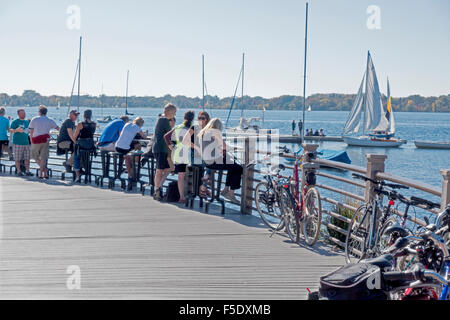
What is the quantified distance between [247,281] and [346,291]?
1.74 m

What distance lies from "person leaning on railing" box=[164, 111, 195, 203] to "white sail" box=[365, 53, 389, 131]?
176 feet

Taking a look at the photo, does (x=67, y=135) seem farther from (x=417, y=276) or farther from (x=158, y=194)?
(x=417, y=276)

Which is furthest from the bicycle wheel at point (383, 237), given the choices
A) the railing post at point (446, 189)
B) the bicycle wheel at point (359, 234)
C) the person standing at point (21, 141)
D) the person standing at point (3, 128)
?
the person standing at point (3, 128)

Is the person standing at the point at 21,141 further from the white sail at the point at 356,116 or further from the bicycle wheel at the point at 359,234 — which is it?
the white sail at the point at 356,116

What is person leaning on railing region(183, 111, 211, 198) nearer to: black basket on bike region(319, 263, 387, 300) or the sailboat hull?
black basket on bike region(319, 263, 387, 300)

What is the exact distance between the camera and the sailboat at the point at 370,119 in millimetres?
61625

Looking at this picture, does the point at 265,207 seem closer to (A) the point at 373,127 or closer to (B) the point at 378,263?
(B) the point at 378,263

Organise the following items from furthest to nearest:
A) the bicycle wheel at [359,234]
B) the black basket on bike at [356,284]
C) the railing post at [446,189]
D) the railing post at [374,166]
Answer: the railing post at [374,166], the bicycle wheel at [359,234], the railing post at [446,189], the black basket on bike at [356,284]

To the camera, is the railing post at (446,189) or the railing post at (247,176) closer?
the railing post at (446,189)

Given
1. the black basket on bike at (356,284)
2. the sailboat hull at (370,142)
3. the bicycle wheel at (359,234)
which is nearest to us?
the black basket on bike at (356,284)

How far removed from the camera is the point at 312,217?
275 inches

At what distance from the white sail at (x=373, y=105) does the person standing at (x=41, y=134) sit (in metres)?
51.1

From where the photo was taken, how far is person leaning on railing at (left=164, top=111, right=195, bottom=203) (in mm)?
9717
